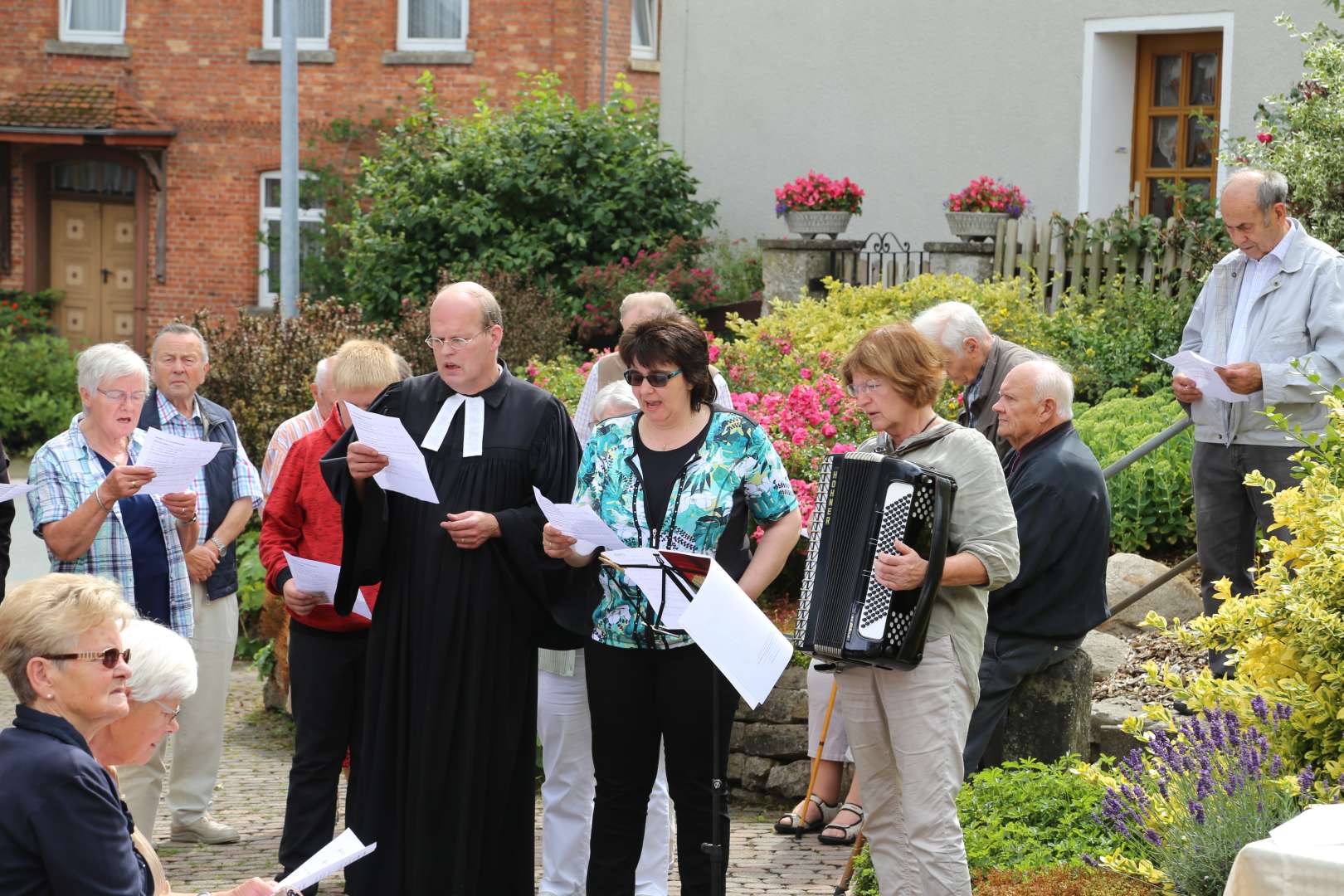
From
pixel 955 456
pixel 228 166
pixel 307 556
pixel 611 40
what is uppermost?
pixel 611 40

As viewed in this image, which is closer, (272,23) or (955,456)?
(955,456)

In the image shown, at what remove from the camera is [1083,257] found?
13.3 m

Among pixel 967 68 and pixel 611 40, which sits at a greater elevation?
pixel 611 40

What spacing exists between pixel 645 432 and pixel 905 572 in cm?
107

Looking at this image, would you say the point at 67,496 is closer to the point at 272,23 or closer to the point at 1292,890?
the point at 1292,890

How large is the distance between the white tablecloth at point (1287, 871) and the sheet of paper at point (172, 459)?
3953 millimetres

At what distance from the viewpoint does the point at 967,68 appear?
1526 cm

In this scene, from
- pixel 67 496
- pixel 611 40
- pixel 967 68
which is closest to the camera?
pixel 67 496

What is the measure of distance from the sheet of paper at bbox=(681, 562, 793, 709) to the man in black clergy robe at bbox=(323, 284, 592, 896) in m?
0.94

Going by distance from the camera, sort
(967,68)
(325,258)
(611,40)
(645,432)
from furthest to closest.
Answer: (611,40), (325,258), (967,68), (645,432)

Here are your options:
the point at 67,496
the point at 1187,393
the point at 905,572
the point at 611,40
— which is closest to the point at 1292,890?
the point at 905,572

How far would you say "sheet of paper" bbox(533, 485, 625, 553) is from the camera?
4.88 m

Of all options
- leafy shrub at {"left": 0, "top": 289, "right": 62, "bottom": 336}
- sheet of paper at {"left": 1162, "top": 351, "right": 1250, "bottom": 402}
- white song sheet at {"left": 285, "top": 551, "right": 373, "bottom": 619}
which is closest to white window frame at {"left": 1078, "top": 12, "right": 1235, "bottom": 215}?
sheet of paper at {"left": 1162, "top": 351, "right": 1250, "bottom": 402}

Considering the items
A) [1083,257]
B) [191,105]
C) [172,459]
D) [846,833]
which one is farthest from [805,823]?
[191,105]
